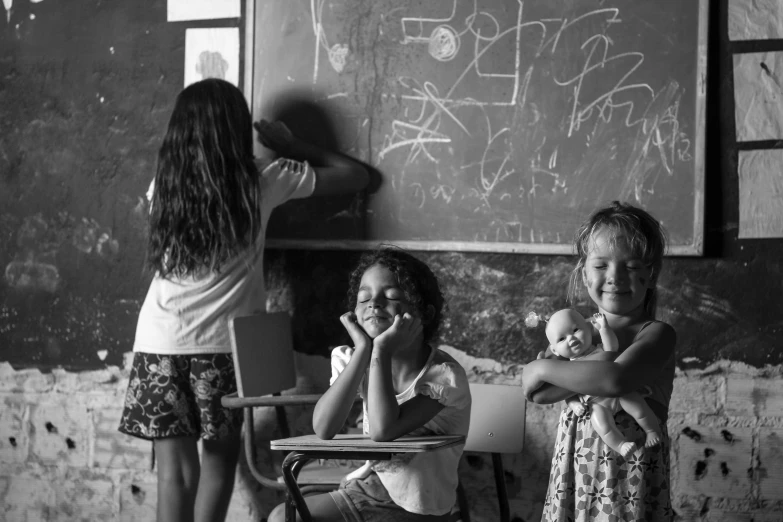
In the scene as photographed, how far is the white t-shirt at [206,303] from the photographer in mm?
2869

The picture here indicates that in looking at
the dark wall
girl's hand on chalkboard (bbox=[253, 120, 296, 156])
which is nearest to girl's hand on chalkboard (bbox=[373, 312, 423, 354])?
the dark wall

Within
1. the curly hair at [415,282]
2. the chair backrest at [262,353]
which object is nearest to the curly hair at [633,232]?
the curly hair at [415,282]

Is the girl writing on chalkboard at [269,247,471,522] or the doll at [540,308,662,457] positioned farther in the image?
the girl writing on chalkboard at [269,247,471,522]

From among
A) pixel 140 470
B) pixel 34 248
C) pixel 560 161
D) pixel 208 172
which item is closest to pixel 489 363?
pixel 560 161

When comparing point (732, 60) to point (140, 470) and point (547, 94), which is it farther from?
point (140, 470)

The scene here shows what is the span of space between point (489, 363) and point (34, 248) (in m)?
1.84

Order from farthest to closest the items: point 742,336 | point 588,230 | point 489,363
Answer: point 489,363 → point 742,336 → point 588,230

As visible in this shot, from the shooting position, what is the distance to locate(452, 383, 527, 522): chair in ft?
8.84

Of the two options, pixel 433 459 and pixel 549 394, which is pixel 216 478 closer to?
pixel 433 459

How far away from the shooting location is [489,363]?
9.92ft

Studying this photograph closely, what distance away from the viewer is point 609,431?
192 cm

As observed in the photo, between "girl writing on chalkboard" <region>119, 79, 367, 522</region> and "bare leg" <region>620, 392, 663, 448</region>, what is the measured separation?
1429mm

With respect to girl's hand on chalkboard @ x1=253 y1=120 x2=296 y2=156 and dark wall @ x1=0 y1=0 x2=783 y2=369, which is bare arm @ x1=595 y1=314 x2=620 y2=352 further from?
girl's hand on chalkboard @ x1=253 y1=120 x2=296 y2=156

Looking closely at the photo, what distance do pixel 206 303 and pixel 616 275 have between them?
145 cm
